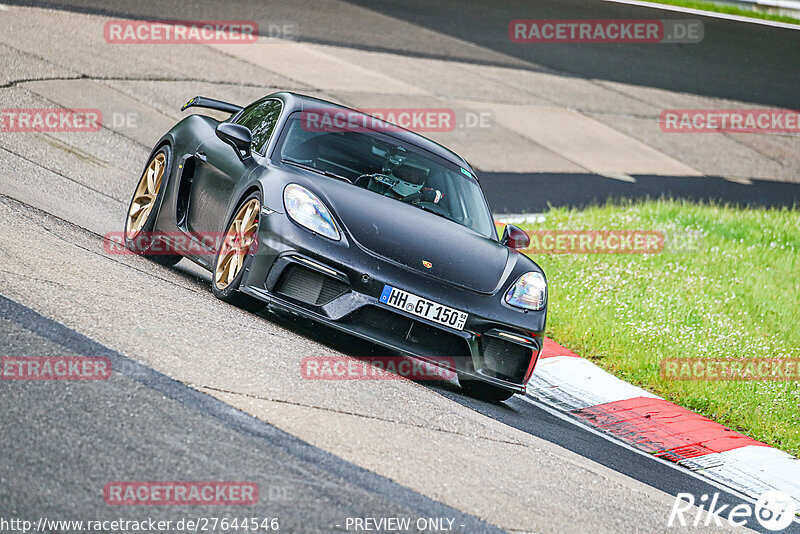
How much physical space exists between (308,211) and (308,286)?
0.46 metres

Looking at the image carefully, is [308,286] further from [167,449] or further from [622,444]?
[622,444]

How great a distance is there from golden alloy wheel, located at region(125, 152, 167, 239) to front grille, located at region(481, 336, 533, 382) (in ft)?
9.27

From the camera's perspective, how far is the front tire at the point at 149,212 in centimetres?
770

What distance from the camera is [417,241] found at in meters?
6.34

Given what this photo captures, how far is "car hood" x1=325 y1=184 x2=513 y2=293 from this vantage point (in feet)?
20.3

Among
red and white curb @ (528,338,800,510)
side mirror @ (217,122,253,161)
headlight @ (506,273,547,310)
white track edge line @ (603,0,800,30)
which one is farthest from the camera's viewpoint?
white track edge line @ (603,0,800,30)

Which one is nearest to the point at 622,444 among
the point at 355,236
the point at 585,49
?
the point at 355,236

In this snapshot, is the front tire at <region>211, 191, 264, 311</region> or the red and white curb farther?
the red and white curb

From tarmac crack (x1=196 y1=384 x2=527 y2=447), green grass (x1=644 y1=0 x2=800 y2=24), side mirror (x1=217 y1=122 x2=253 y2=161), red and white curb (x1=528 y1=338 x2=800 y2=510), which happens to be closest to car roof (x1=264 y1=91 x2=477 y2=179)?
side mirror (x1=217 y1=122 x2=253 y2=161)

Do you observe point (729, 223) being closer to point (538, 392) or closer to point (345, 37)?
point (538, 392)

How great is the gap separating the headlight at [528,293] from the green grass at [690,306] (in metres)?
1.71

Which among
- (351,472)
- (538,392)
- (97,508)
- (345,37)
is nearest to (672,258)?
(538,392)

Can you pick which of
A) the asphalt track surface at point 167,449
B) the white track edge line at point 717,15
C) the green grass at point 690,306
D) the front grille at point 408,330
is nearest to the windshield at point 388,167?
the asphalt track surface at point 167,449

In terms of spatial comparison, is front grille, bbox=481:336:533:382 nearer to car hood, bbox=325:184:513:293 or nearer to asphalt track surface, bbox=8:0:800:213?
car hood, bbox=325:184:513:293
